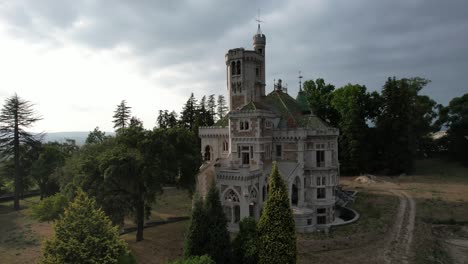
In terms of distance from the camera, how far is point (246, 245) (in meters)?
21.6

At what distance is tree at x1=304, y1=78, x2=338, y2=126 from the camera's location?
70750 millimetres

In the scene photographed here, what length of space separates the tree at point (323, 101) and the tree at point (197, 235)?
177ft

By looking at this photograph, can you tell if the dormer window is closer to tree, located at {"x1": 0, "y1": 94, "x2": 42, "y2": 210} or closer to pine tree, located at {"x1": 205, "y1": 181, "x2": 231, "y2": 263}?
pine tree, located at {"x1": 205, "y1": 181, "x2": 231, "y2": 263}

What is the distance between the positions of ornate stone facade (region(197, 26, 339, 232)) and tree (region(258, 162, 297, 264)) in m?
9.14

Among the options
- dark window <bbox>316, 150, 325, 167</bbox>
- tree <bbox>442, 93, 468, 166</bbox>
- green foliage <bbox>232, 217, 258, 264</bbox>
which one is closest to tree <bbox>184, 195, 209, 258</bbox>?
green foliage <bbox>232, 217, 258, 264</bbox>

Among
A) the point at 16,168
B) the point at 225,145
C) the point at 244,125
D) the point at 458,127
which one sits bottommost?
the point at 16,168

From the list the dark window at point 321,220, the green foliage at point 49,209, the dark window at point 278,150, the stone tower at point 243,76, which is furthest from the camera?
the stone tower at point 243,76

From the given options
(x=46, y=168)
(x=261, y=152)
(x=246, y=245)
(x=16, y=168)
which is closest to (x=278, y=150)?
(x=261, y=152)

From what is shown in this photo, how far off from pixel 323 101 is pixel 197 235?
189 feet

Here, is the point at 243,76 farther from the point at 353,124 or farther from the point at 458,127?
the point at 458,127

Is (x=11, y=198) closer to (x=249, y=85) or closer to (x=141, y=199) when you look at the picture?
(x=141, y=199)

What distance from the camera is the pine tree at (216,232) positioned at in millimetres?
21125

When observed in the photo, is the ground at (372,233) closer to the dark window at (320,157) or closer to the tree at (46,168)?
the tree at (46,168)

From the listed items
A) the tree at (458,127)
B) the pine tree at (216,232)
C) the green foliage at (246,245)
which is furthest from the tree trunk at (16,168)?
the tree at (458,127)
